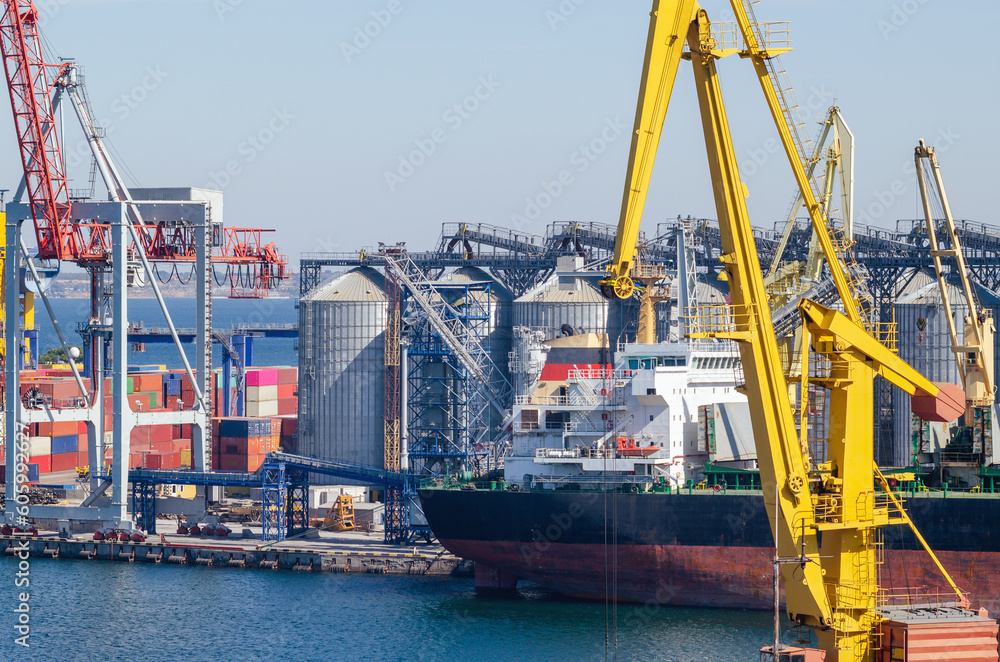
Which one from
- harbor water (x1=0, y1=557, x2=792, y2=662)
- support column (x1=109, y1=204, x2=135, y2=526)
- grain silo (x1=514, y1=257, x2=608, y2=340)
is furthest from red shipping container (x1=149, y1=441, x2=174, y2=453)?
harbor water (x1=0, y1=557, x2=792, y2=662)

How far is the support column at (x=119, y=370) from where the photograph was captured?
51.0 meters

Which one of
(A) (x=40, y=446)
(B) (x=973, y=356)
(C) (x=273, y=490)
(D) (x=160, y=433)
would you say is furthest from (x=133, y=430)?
(B) (x=973, y=356)

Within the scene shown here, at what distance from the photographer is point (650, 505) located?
41875 millimetres

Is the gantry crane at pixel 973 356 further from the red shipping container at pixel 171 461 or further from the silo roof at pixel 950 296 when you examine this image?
the red shipping container at pixel 171 461

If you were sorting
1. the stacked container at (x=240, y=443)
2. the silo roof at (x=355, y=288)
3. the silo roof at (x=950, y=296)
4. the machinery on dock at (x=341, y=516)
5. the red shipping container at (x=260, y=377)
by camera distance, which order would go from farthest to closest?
the red shipping container at (x=260, y=377)
the stacked container at (x=240, y=443)
the silo roof at (x=355, y=288)
the machinery on dock at (x=341, y=516)
the silo roof at (x=950, y=296)

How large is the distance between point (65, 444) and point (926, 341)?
1593 inches

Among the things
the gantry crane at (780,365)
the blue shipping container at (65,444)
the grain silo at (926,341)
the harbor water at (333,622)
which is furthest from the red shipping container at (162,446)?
the gantry crane at (780,365)

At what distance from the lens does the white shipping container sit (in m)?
64.4

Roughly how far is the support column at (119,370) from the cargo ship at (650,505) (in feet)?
42.6

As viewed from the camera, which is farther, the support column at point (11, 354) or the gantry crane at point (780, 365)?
the support column at point (11, 354)

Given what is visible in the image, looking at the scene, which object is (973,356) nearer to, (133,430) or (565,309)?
(565,309)

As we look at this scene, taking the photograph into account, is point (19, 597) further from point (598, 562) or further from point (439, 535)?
point (598, 562)

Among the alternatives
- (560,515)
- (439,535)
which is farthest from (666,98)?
(439,535)

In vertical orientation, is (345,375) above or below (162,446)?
above
